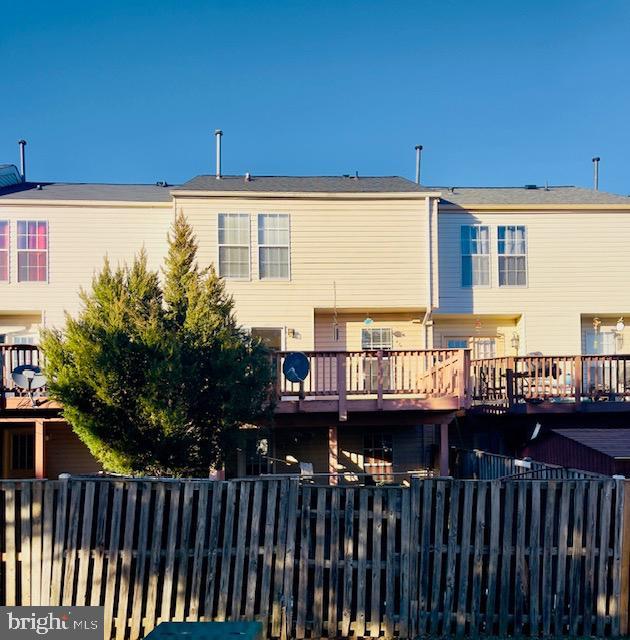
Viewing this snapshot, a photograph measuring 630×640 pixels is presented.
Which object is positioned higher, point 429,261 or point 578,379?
point 429,261

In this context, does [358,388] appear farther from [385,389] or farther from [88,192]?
[88,192]

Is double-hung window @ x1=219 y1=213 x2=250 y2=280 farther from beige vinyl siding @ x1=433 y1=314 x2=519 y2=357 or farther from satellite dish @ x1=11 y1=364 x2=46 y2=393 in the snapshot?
satellite dish @ x1=11 y1=364 x2=46 y2=393

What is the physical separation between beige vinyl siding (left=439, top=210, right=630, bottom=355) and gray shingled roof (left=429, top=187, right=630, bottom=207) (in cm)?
45

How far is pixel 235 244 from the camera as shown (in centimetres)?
1628

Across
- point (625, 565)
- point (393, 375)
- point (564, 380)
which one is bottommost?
point (625, 565)

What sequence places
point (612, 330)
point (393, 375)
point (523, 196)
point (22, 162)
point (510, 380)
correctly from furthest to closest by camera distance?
point (22, 162) → point (523, 196) → point (612, 330) → point (510, 380) → point (393, 375)

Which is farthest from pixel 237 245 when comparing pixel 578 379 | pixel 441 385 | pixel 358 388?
pixel 578 379

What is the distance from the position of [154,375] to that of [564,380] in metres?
8.64

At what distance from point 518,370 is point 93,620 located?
447 inches

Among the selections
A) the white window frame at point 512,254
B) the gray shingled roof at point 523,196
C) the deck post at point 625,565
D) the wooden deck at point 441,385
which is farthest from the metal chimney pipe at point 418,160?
the deck post at point 625,565

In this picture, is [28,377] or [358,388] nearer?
[28,377]

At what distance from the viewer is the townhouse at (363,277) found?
1602cm

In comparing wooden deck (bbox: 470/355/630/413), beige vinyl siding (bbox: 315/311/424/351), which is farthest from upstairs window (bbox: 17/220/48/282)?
wooden deck (bbox: 470/355/630/413)

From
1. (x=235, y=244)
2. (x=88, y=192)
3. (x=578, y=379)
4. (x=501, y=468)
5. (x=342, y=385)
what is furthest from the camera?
(x=88, y=192)
